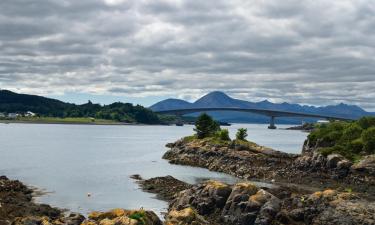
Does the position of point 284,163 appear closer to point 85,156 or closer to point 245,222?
point 245,222

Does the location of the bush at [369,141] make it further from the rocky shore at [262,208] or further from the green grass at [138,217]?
the green grass at [138,217]

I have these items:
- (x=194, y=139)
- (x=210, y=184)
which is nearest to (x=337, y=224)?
(x=210, y=184)

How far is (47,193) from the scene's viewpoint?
247 ft

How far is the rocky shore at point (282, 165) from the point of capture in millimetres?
85000

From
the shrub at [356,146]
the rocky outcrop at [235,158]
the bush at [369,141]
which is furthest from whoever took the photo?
the shrub at [356,146]

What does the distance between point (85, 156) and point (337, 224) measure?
105 meters

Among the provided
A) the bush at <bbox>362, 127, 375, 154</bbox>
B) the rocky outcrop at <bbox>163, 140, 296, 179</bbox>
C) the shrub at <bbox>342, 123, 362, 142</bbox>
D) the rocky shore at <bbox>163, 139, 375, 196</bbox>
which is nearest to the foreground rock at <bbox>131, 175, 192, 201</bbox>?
the rocky shore at <bbox>163, 139, 375, 196</bbox>

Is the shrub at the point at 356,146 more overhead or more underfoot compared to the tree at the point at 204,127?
more underfoot

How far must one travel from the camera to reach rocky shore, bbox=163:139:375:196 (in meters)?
85.0

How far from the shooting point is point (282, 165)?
334ft

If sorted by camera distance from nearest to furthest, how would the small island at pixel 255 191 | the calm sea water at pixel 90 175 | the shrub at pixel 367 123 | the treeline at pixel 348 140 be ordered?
the small island at pixel 255 191, the calm sea water at pixel 90 175, the treeline at pixel 348 140, the shrub at pixel 367 123

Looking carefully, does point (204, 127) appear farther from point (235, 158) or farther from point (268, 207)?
point (268, 207)

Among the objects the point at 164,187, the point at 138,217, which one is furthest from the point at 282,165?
the point at 138,217

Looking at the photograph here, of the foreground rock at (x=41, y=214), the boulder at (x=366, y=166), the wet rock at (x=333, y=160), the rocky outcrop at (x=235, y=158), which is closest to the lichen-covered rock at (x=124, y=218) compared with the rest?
the foreground rock at (x=41, y=214)
